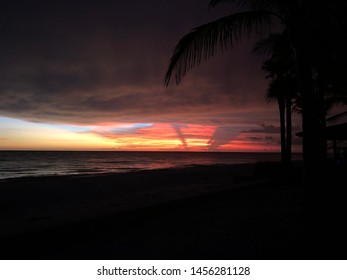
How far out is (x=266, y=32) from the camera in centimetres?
470

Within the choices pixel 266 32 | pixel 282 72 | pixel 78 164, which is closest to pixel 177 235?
pixel 266 32

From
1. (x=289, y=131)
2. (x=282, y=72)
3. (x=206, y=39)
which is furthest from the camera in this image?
(x=289, y=131)

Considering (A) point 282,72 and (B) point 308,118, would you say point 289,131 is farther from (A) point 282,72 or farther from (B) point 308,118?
(B) point 308,118

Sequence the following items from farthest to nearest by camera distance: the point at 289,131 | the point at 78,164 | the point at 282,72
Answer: the point at 78,164 < the point at 289,131 < the point at 282,72

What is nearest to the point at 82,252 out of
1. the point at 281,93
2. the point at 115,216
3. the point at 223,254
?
the point at 115,216

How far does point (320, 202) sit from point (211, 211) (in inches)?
106

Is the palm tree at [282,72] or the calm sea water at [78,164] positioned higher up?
the palm tree at [282,72]

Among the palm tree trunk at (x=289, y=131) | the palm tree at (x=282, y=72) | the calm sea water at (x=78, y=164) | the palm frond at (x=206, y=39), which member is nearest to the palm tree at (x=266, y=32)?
the palm frond at (x=206, y=39)

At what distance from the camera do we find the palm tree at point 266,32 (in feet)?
13.6

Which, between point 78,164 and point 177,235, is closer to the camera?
point 177,235

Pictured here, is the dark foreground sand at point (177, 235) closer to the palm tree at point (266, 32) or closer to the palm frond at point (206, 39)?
the palm tree at point (266, 32)

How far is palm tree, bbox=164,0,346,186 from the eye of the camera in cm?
416

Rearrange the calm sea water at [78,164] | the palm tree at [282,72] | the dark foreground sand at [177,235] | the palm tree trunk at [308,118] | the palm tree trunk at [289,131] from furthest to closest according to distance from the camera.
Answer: the calm sea water at [78,164] < the palm tree trunk at [289,131] < the palm tree at [282,72] < the palm tree trunk at [308,118] < the dark foreground sand at [177,235]

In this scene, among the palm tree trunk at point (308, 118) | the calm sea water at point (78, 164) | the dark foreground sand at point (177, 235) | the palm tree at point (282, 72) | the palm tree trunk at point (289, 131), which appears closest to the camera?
the dark foreground sand at point (177, 235)
